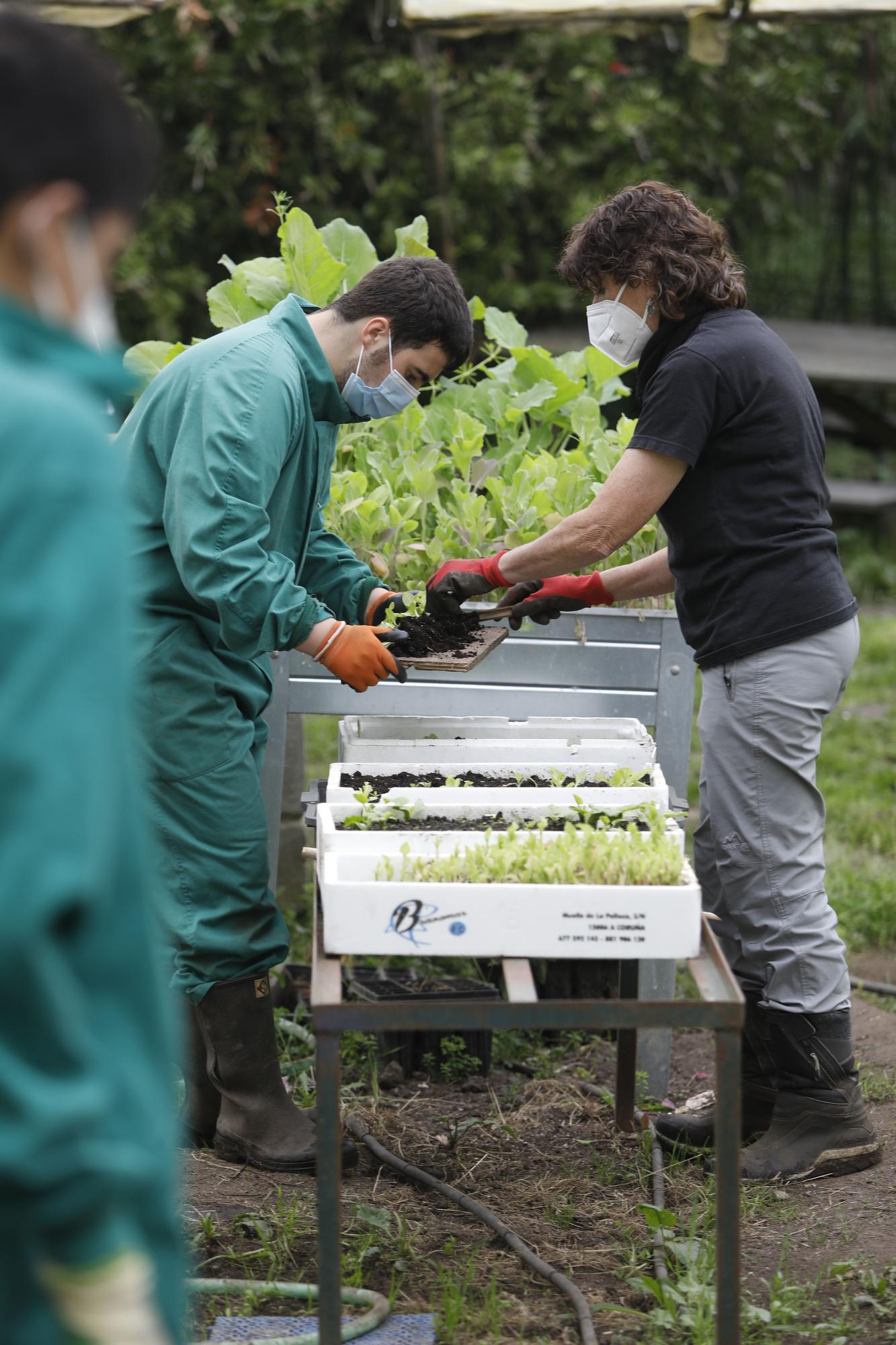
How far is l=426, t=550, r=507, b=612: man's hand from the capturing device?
10.5ft

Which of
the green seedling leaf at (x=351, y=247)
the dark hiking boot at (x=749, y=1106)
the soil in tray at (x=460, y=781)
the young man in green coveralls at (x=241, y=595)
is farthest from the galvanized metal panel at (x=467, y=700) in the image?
the green seedling leaf at (x=351, y=247)

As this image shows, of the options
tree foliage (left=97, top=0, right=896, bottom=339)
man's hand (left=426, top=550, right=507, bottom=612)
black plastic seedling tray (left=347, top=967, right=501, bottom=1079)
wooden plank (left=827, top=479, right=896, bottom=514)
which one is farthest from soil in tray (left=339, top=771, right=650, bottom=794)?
wooden plank (left=827, top=479, right=896, bottom=514)

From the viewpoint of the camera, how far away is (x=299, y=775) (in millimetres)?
4332

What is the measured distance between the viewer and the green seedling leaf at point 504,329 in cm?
448

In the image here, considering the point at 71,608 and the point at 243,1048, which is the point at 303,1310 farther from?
the point at 71,608

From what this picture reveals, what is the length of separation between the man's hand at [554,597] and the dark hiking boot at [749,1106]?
0.96 metres

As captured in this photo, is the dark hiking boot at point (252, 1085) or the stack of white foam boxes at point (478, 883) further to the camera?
the dark hiking boot at point (252, 1085)

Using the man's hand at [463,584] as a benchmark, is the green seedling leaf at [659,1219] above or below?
below

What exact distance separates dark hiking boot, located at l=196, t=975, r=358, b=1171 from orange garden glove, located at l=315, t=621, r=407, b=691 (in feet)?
2.33

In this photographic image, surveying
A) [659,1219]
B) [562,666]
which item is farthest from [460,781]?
[659,1219]

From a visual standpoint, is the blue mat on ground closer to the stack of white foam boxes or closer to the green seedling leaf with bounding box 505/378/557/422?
the stack of white foam boxes

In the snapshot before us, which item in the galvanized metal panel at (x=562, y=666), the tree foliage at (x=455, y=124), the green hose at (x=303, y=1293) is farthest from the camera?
the tree foliage at (x=455, y=124)

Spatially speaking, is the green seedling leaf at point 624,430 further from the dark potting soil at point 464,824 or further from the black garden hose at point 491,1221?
the black garden hose at point 491,1221

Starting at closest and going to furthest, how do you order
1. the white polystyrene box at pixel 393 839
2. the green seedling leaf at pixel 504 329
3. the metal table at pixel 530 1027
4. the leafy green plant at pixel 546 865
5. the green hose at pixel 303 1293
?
the metal table at pixel 530 1027
the leafy green plant at pixel 546 865
the white polystyrene box at pixel 393 839
the green hose at pixel 303 1293
the green seedling leaf at pixel 504 329
